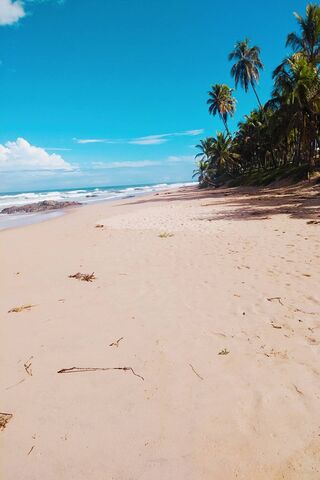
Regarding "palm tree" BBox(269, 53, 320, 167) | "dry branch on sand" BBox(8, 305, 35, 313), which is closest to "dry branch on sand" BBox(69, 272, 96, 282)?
"dry branch on sand" BBox(8, 305, 35, 313)

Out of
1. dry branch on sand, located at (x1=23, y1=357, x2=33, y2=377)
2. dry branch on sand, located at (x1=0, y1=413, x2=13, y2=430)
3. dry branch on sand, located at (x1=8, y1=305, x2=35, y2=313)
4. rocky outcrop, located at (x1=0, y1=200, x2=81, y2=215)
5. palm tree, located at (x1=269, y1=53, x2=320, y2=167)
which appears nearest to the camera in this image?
dry branch on sand, located at (x1=0, y1=413, x2=13, y2=430)

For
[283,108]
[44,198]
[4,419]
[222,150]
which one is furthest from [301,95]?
[44,198]

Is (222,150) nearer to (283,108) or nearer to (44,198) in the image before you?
(283,108)

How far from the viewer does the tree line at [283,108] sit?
76.5ft

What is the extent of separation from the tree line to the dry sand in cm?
2079

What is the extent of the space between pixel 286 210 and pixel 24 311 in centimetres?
1303

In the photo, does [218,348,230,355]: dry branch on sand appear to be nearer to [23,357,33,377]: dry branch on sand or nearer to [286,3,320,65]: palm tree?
[23,357,33,377]: dry branch on sand

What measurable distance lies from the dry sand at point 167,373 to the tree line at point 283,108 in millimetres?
20792

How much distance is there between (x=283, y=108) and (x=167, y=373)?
92.0ft

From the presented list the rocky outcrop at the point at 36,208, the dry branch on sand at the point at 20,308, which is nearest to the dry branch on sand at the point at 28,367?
the dry branch on sand at the point at 20,308

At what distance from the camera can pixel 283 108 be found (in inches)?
1032

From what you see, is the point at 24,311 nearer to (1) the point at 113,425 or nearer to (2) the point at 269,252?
(1) the point at 113,425

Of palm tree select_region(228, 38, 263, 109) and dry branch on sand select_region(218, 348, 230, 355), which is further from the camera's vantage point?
palm tree select_region(228, 38, 263, 109)

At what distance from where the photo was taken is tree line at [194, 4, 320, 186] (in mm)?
23330
